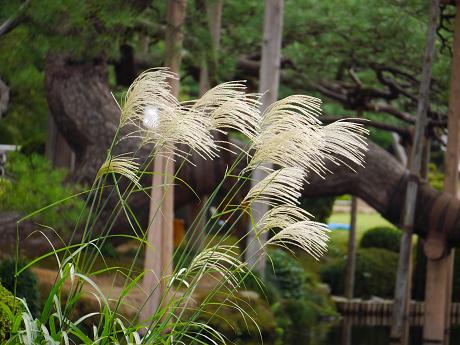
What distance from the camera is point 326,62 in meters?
17.7

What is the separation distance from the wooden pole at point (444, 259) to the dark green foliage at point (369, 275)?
4048mm

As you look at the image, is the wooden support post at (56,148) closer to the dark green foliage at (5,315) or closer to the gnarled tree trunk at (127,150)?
the gnarled tree trunk at (127,150)

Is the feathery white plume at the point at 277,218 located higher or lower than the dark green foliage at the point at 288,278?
higher

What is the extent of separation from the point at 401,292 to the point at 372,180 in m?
1.46

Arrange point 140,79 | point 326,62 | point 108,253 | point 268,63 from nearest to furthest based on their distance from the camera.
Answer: point 140,79, point 268,63, point 108,253, point 326,62

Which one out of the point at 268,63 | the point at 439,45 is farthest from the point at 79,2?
the point at 439,45

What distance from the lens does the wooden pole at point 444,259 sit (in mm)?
13828

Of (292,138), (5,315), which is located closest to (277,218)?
(292,138)

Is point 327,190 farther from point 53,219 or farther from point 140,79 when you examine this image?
point 140,79

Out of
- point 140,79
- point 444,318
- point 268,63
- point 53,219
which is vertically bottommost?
point 444,318

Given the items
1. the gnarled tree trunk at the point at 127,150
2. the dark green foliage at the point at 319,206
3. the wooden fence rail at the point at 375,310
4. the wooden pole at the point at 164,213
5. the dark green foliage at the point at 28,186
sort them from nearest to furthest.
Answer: the dark green foliage at the point at 28,186 → the wooden pole at the point at 164,213 → the gnarled tree trunk at the point at 127,150 → the wooden fence rail at the point at 375,310 → the dark green foliage at the point at 319,206

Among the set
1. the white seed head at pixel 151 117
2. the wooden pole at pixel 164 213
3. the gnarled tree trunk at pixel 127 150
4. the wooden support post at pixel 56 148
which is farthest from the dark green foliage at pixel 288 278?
the white seed head at pixel 151 117

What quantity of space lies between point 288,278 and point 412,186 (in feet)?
7.96

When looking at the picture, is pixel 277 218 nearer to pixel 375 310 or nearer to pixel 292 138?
pixel 292 138
